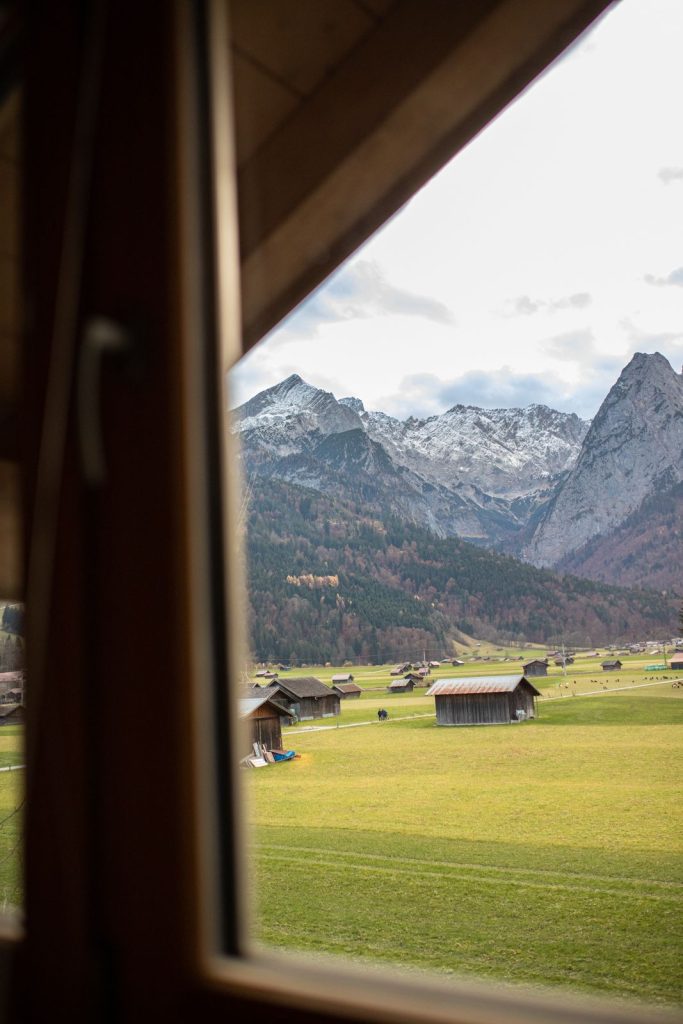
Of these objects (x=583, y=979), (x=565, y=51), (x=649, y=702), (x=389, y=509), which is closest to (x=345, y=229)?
(x=565, y=51)

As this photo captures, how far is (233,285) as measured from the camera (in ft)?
1.26

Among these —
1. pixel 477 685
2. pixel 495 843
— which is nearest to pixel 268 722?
pixel 477 685

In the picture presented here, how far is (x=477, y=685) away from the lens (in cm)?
128

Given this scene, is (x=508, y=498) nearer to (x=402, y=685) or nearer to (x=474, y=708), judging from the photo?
(x=402, y=685)

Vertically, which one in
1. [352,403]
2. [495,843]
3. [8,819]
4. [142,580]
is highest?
[352,403]

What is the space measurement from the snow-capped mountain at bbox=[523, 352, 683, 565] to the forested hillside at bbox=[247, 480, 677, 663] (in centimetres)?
6

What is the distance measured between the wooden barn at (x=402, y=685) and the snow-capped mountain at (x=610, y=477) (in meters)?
0.28

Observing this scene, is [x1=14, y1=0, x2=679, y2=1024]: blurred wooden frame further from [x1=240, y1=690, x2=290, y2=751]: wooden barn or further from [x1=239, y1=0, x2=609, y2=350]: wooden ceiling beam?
[x1=240, y1=690, x2=290, y2=751]: wooden barn

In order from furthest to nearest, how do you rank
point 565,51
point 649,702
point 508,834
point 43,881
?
point 508,834 < point 649,702 < point 565,51 < point 43,881

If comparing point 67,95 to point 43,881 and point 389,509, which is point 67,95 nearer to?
point 43,881

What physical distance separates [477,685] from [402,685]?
18cm

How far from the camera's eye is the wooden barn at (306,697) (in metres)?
1.04

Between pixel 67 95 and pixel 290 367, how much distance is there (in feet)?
2.07

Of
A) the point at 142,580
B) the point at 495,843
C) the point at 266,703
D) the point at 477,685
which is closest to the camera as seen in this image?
the point at 142,580
